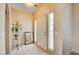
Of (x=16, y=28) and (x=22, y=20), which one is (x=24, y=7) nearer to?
(x=22, y=20)

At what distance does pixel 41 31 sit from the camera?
6.89 feet

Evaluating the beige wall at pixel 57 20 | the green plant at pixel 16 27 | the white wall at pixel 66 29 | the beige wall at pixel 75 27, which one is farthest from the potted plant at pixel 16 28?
the beige wall at pixel 75 27

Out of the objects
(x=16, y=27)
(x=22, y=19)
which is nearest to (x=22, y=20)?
(x=22, y=19)

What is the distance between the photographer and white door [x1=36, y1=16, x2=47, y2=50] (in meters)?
2.08

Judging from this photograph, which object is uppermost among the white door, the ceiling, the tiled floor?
the ceiling

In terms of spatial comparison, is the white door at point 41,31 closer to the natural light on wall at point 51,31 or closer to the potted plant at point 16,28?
the natural light on wall at point 51,31

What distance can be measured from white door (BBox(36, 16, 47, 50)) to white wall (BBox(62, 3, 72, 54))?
33 cm

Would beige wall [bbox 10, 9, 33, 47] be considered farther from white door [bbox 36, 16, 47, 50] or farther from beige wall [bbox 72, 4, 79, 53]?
beige wall [bbox 72, 4, 79, 53]

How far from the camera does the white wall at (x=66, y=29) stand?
78.6 inches

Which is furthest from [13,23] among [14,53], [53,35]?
[53,35]

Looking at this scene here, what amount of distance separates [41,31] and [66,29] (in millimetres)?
445

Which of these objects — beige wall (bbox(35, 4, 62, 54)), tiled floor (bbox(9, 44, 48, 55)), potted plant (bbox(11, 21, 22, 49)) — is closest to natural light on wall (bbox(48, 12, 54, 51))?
beige wall (bbox(35, 4, 62, 54))

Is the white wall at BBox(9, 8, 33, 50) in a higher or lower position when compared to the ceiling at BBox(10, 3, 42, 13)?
lower
